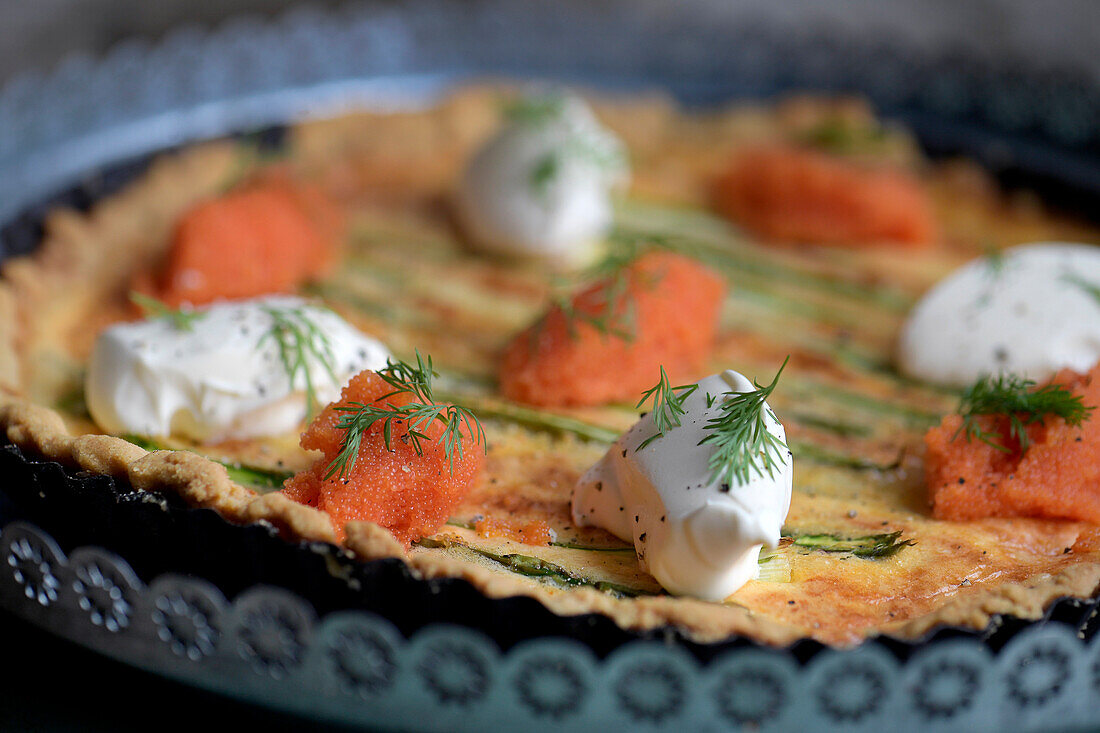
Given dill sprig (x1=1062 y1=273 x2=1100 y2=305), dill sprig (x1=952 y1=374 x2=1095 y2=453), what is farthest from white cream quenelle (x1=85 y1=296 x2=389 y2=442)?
dill sprig (x1=1062 y1=273 x2=1100 y2=305)

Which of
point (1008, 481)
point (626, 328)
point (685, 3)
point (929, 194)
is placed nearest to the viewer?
point (1008, 481)

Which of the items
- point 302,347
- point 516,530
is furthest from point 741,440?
point 302,347

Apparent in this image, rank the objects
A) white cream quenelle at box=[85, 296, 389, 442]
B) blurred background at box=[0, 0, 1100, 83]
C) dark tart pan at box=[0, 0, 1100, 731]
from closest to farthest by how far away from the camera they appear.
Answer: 1. dark tart pan at box=[0, 0, 1100, 731]
2. white cream quenelle at box=[85, 296, 389, 442]
3. blurred background at box=[0, 0, 1100, 83]

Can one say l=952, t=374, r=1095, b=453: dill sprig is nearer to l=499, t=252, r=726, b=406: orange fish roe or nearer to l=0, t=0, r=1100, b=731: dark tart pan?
l=0, t=0, r=1100, b=731: dark tart pan

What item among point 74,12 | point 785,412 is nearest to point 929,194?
point 785,412

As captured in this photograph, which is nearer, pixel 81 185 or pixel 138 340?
pixel 138 340

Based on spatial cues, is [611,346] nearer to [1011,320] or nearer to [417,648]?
[1011,320]

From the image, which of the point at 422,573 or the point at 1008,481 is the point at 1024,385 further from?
the point at 422,573
